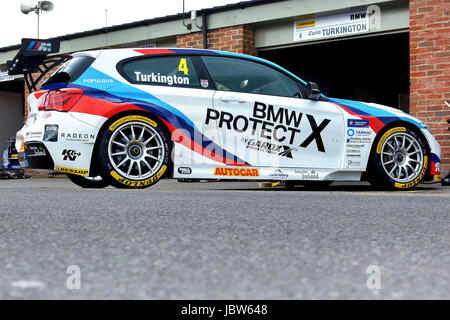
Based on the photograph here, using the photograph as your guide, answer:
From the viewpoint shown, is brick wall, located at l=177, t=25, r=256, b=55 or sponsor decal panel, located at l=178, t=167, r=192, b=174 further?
brick wall, located at l=177, t=25, r=256, b=55

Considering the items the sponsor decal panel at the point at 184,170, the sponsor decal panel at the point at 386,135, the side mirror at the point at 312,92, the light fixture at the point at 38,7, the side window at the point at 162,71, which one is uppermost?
the light fixture at the point at 38,7

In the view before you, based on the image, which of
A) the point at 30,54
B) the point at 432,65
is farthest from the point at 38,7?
the point at 432,65

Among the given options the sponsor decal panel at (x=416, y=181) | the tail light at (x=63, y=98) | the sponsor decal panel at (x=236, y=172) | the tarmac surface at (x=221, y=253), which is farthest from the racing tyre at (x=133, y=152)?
the sponsor decal panel at (x=416, y=181)

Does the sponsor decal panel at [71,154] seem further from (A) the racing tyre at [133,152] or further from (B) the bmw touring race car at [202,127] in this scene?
(A) the racing tyre at [133,152]

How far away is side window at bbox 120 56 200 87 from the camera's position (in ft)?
18.0

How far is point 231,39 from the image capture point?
12031 millimetres

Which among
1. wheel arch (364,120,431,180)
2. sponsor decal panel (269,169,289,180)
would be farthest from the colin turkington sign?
sponsor decal panel (269,169,289,180)

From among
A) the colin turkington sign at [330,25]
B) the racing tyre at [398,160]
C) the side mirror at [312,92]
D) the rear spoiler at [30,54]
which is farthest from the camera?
the colin turkington sign at [330,25]

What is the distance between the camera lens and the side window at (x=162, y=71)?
5492mm

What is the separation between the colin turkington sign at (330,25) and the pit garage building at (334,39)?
19 mm

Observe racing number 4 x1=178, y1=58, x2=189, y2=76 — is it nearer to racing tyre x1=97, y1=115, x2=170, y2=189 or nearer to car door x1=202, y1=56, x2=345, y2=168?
car door x1=202, y1=56, x2=345, y2=168

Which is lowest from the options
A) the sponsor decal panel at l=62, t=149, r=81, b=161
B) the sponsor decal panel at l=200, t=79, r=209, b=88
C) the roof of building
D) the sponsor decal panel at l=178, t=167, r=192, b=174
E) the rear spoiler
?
the sponsor decal panel at l=178, t=167, r=192, b=174

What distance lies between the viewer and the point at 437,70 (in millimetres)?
9625

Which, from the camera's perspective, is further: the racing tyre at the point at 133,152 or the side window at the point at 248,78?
the side window at the point at 248,78
